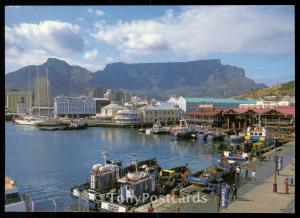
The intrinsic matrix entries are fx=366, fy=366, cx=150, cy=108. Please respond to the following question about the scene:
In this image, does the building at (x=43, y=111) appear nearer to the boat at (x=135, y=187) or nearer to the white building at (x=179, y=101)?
the white building at (x=179, y=101)

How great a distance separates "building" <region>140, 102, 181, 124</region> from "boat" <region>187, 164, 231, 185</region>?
500 inches

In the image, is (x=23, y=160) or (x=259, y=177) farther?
(x=23, y=160)

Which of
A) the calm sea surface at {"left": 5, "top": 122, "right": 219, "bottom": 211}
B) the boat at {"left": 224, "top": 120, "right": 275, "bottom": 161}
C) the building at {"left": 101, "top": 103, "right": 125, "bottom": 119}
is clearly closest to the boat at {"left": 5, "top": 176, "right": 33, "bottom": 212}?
the calm sea surface at {"left": 5, "top": 122, "right": 219, "bottom": 211}

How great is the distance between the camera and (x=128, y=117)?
18.6 meters

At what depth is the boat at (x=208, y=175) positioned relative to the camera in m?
4.93

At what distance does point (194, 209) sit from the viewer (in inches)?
148

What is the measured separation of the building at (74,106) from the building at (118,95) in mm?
3160

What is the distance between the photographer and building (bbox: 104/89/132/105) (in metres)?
26.8

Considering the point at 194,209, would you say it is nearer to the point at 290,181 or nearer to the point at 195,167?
the point at 290,181

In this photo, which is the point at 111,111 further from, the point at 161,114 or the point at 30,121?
the point at 30,121

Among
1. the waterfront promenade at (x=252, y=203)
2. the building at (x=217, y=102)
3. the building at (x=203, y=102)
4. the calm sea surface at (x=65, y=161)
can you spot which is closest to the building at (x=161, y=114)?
the building at (x=203, y=102)

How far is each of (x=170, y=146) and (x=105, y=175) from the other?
632 cm
